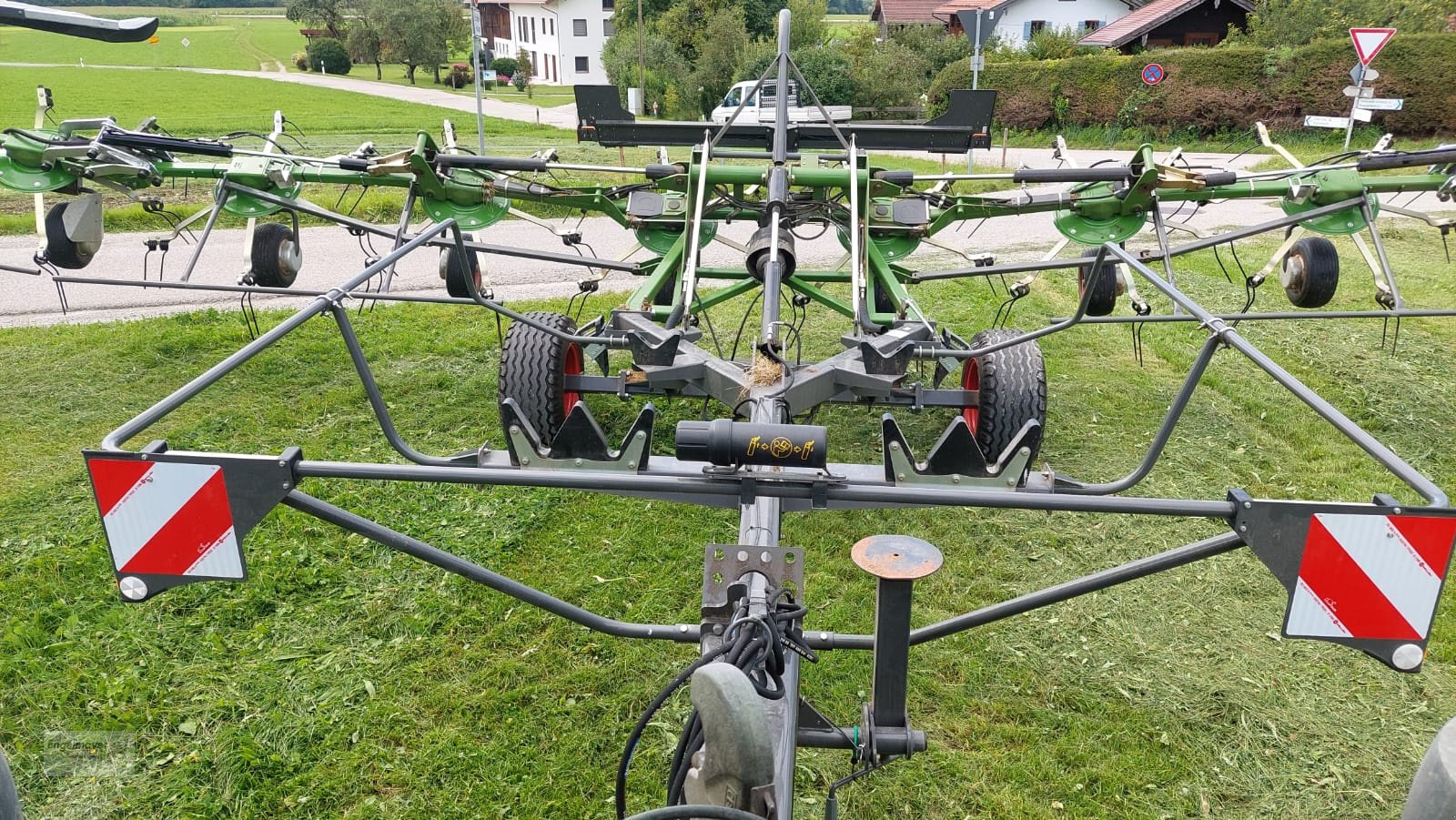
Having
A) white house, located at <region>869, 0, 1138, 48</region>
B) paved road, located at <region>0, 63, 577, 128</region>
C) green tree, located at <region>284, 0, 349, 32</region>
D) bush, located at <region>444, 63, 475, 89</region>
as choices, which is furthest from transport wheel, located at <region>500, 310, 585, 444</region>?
green tree, located at <region>284, 0, 349, 32</region>

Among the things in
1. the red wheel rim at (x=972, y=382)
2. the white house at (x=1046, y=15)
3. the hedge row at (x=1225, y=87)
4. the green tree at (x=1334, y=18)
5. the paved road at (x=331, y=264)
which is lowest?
the paved road at (x=331, y=264)

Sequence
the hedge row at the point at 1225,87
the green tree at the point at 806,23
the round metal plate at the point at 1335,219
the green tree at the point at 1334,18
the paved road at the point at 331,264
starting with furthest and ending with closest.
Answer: the green tree at the point at 806,23 < the green tree at the point at 1334,18 < the hedge row at the point at 1225,87 < the paved road at the point at 331,264 < the round metal plate at the point at 1335,219

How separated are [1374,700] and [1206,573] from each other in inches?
38.0

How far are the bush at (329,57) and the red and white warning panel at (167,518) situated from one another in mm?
54839

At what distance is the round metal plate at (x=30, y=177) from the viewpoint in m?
5.40

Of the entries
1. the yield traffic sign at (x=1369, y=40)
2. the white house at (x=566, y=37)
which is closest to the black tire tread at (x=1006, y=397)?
the yield traffic sign at (x=1369, y=40)

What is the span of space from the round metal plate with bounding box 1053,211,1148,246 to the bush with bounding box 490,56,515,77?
5052 centimetres

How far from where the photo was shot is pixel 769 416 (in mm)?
3494

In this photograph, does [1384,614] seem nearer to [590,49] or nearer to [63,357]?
[63,357]

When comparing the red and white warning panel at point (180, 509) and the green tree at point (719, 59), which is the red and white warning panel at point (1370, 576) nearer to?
the red and white warning panel at point (180, 509)

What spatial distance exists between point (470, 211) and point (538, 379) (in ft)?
4.83

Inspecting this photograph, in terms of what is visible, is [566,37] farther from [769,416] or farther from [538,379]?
[769,416]

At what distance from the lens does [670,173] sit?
5.55m

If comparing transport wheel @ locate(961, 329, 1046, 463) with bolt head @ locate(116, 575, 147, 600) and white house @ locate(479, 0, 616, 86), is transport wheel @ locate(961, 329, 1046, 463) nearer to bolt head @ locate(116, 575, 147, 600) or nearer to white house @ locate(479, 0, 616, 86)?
bolt head @ locate(116, 575, 147, 600)
